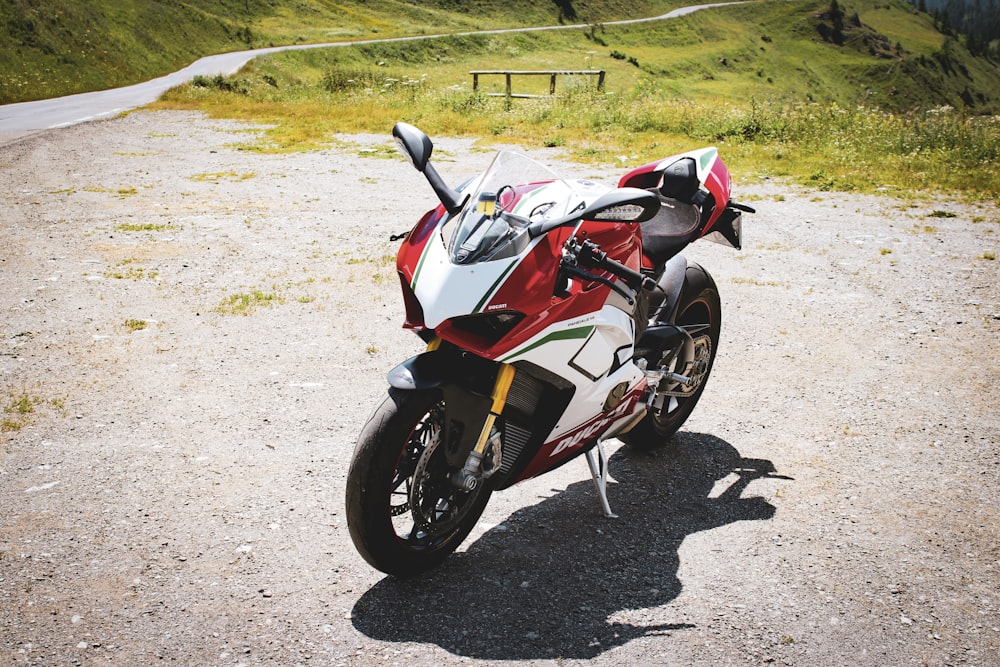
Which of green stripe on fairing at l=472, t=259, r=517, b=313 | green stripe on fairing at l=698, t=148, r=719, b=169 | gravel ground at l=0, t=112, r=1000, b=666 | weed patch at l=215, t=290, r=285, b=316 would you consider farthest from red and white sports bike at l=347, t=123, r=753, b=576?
weed patch at l=215, t=290, r=285, b=316

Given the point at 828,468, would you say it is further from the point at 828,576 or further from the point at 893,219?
the point at 893,219

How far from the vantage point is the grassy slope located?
3269 centimetres

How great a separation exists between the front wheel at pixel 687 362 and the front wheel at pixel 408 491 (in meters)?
1.52

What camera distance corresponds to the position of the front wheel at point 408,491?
3.36 m

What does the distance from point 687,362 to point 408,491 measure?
2176 millimetres

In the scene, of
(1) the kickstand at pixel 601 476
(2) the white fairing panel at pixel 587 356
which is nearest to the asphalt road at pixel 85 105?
(1) the kickstand at pixel 601 476

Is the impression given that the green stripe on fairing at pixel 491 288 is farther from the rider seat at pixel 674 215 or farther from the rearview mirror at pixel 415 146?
the rider seat at pixel 674 215

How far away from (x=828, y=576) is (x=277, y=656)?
255 cm

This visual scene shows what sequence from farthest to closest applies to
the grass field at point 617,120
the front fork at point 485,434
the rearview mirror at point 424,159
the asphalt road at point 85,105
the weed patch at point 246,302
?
the asphalt road at point 85,105
the grass field at point 617,120
the weed patch at point 246,302
the rearview mirror at point 424,159
the front fork at point 485,434

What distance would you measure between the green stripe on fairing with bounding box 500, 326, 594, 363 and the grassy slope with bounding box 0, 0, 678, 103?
29.0 meters

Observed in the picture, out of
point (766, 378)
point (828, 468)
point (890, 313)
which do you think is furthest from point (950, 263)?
point (828, 468)

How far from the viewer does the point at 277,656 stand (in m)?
3.24

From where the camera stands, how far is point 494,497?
454 cm

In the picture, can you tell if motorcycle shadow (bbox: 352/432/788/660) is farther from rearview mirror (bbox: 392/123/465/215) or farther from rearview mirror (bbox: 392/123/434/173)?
rearview mirror (bbox: 392/123/434/173)
